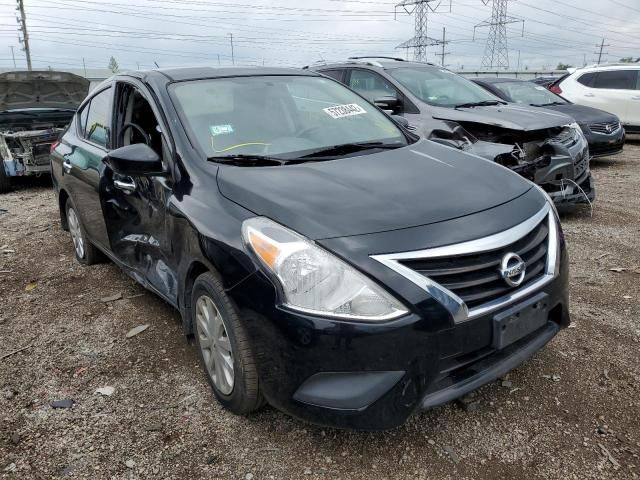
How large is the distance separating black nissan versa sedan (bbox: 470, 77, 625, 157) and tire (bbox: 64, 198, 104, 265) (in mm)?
6415

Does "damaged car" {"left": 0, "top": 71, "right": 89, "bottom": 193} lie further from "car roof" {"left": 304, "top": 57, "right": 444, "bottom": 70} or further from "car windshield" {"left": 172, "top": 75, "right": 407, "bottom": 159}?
"car windshield" {"left": 172, "top": 75, "right": 407, "bottom": 159}

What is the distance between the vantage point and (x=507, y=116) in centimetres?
585

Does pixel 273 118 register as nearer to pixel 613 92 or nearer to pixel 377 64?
pixel 377 64

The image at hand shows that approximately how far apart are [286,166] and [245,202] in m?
0.41

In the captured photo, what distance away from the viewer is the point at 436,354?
1.97 metres

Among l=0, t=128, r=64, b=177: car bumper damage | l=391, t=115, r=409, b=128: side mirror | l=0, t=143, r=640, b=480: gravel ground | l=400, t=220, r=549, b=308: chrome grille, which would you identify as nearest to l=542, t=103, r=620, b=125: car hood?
l=391, t=115, r=409, b=128: side mirror

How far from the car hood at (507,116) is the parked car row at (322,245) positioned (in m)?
2.67

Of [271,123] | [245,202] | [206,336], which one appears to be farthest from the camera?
[271,123]

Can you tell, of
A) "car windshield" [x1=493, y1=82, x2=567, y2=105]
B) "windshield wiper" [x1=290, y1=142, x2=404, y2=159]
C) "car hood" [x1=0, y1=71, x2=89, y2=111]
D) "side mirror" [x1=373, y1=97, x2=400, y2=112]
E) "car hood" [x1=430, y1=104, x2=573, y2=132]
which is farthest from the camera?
"car windshield" [x1=493, y1=82, x2=567, y2=105]

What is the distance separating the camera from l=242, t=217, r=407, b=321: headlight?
1917 mm

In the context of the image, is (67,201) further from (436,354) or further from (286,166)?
(436,354)

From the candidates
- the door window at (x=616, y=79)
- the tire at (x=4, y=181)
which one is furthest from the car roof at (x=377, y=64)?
the door window at (x=616, y=79)

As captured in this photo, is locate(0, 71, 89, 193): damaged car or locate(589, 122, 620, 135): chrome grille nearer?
locate(0, 71, 89, 193): damaged car

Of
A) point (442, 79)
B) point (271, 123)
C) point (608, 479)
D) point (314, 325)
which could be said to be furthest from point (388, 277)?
point (442, 79)
